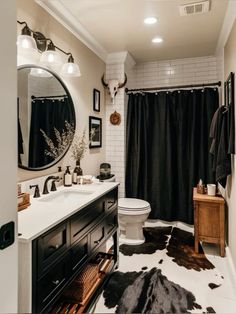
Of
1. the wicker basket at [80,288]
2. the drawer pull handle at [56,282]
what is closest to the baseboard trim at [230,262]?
the wicker basket at [80,288]

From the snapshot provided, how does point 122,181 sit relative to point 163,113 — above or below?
below

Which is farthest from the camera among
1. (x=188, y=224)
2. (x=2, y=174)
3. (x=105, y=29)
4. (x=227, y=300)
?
(x=188, y=224)

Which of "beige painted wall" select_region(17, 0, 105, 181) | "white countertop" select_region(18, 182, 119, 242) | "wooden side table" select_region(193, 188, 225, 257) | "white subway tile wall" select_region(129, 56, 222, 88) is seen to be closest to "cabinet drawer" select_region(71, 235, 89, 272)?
"white countertop" select_region(18, 182, 119, 242)

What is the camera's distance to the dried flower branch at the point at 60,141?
2.15 m

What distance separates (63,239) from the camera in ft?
4.55

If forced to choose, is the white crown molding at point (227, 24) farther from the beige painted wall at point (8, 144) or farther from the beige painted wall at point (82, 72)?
the beige painted wall at point (8, 144)

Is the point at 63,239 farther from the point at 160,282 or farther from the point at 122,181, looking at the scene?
the point at 122,181

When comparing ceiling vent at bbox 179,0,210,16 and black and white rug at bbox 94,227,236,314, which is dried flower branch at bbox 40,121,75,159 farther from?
ceiling vent at bbox 179,0,210,16

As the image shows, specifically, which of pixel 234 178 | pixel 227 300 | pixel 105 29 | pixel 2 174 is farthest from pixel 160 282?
pixel 105 29

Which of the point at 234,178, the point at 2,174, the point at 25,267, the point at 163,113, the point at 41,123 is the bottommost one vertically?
the point at 25,267

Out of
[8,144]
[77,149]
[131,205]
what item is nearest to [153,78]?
[77,149]

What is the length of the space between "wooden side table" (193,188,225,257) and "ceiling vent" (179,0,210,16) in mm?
1888

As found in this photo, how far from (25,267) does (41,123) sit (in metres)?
1.29

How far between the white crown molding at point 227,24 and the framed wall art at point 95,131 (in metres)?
1.76
